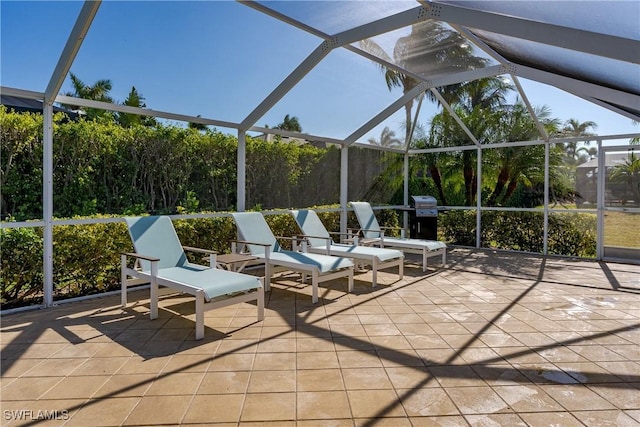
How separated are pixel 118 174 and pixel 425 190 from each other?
8742mm

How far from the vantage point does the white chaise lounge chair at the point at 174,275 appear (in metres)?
4.30

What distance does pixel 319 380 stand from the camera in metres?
3.20

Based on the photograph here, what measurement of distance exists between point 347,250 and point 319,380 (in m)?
3.97

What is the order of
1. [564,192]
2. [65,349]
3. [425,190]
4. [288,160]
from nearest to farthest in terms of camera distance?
[65,349]
[288,160]
[564,192]
[425,190]

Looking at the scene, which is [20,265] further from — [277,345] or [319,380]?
[319,380]

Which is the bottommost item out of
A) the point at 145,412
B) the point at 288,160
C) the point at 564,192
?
the point at 145,412

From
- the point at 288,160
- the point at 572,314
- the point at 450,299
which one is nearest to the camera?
the point at 572,314

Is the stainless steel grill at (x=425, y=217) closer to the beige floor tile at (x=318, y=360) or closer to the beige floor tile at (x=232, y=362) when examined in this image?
the beige floor tile at (x=318, y=360)

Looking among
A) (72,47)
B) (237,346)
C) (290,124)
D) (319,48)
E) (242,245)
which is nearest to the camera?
(237,346)

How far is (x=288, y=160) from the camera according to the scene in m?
8.90

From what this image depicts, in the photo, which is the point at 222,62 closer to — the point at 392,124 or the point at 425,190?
the point at 392,124

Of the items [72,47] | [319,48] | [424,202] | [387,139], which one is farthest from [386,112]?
[72,47]

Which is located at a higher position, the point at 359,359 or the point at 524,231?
the point at 524,231

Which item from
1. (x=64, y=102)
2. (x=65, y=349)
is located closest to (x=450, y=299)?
(x=65, y=349)
